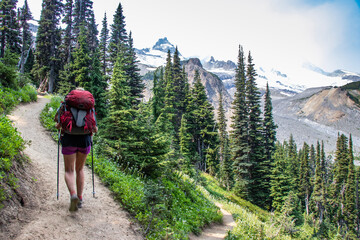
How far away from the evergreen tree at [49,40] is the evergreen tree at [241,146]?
2748cm

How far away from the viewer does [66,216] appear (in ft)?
14.5

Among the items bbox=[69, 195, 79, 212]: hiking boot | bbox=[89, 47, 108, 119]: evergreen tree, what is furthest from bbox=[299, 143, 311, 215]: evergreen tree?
bbox=[69, 195, 79, 212]: hiking boot

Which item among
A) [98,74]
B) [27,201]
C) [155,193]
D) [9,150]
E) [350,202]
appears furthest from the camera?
[350,202]

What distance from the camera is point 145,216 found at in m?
5.62

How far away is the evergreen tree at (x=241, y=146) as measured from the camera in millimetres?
31895

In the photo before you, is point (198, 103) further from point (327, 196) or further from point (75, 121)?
point (327, 196)

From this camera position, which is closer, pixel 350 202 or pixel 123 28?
pixel 123 28

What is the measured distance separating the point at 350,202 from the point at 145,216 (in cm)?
6602

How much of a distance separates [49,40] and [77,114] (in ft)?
115

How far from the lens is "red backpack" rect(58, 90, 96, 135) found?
14.1 feet

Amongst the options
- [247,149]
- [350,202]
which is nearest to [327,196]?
[350,202]

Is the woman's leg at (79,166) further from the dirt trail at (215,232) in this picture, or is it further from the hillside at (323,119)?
the hillside at (323,119)

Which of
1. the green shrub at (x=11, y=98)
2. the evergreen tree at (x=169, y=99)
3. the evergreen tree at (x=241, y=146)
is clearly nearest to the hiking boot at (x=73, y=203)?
the green shrub at (x=11, y=98)

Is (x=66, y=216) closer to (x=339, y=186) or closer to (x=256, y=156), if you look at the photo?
(x=256, y=156)
